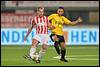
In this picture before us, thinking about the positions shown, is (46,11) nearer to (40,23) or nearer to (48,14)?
(48,14)

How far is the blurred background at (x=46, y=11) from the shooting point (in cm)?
3259

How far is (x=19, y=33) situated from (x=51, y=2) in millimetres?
5013

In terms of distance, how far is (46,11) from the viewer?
3353 cm

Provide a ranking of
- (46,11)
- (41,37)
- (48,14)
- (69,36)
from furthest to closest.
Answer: (46,11) < (48,14) < (69,36) < (41,37)

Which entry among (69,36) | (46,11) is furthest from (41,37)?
(46,11)

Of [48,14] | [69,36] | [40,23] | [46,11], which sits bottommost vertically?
[69,36]

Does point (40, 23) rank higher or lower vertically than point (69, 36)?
higher

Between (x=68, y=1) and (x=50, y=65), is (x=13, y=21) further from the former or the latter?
(x=50, y=65)

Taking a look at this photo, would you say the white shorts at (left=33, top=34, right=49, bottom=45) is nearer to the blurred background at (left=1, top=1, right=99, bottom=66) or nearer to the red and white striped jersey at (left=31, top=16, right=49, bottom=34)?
the red and white striped jersey at (left=31, top=16, right=49, bottom=34)

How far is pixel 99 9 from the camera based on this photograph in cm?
3259

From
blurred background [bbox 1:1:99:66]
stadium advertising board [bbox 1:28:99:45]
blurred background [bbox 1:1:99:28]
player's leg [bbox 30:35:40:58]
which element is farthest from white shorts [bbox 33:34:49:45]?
blurred background [bbox 1:1:99:28]

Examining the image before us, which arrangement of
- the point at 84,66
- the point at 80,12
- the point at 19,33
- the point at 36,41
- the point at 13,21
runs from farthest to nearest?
1. the point at 80,12
2. the point at 13,21
3. the point at 19,33
4. the point at 36,41
5. the point at 84,66

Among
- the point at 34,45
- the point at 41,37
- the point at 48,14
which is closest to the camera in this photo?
the point at 34,45

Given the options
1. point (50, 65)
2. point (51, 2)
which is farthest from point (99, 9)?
point (50, 65)
